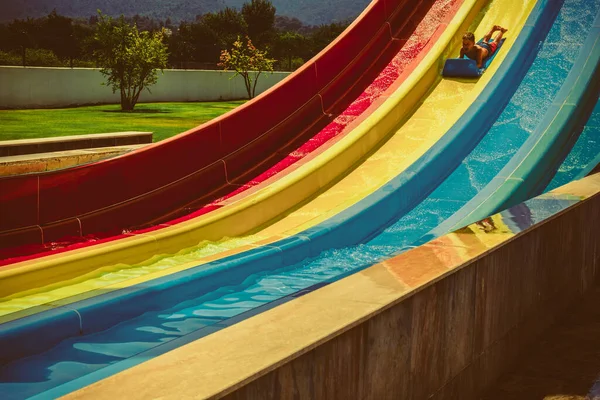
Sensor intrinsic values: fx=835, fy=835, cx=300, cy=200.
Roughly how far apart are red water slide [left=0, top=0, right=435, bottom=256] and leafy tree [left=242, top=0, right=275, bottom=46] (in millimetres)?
48136

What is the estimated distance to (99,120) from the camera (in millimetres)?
21281

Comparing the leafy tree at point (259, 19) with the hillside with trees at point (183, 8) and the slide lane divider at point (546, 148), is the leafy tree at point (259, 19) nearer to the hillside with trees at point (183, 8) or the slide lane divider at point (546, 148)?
the hillside with trees at point (183, 8)

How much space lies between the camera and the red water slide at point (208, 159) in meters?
6.88

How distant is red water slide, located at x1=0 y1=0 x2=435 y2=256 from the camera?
688cm

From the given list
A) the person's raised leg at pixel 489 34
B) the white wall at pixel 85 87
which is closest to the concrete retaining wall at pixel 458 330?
the person's raised leg at pixel 489 34

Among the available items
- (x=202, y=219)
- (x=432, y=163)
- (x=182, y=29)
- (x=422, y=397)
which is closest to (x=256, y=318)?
(x=422, y=397)

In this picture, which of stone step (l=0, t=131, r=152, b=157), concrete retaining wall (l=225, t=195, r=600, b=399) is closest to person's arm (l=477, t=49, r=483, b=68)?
concrete retaining wall (l=225, t=195, r=600, b=399)

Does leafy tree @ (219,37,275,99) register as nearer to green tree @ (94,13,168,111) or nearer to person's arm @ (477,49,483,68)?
green tree @ (94,13,168,111)

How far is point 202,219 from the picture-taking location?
24.3 ft

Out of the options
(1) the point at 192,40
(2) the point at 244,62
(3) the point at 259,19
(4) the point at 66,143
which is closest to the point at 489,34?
(4) the point at 66,143

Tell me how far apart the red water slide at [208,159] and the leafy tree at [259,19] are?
48136 millimetres

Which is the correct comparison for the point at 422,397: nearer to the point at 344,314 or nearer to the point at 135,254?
the point at 344,314

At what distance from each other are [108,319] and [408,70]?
6.14m

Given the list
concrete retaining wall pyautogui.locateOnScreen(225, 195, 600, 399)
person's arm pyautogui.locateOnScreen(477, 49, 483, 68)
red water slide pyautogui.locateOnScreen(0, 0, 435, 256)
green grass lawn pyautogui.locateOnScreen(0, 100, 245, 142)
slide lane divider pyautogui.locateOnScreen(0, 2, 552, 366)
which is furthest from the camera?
green grass lawn pyautogui.locateOnScreen(0, 100, 245, 142)
